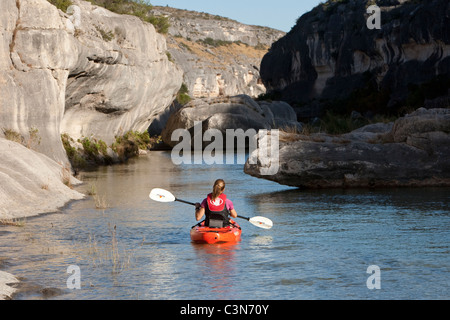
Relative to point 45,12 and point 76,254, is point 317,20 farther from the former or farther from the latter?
point 76,254

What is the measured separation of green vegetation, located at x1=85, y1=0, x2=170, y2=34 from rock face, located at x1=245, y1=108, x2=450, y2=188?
2037cm

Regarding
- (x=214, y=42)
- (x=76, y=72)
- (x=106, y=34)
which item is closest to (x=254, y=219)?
(x=76, y=72)

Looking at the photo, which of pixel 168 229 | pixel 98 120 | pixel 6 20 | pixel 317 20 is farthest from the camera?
pixel 317 20

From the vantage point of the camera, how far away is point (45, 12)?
80.1 feet

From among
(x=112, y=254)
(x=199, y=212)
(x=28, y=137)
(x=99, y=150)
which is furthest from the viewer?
(x=99, y=150)

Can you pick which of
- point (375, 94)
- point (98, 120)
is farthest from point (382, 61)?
point (98, 120)

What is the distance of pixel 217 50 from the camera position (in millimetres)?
148000

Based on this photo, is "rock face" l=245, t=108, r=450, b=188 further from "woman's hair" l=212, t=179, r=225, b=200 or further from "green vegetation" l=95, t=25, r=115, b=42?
"green vegetation" l=95, t=25, r=115, b=42

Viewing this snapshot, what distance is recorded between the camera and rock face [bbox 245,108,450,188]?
65.2ft

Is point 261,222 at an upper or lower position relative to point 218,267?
upper

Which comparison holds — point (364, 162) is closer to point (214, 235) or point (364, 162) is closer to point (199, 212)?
point (199, 212)

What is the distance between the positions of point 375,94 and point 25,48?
53.9 meters

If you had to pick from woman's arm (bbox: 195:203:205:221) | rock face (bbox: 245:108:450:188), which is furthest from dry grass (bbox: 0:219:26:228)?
rock face (bbox: 245:108:450:188)

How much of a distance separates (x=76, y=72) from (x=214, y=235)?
54.9ft
